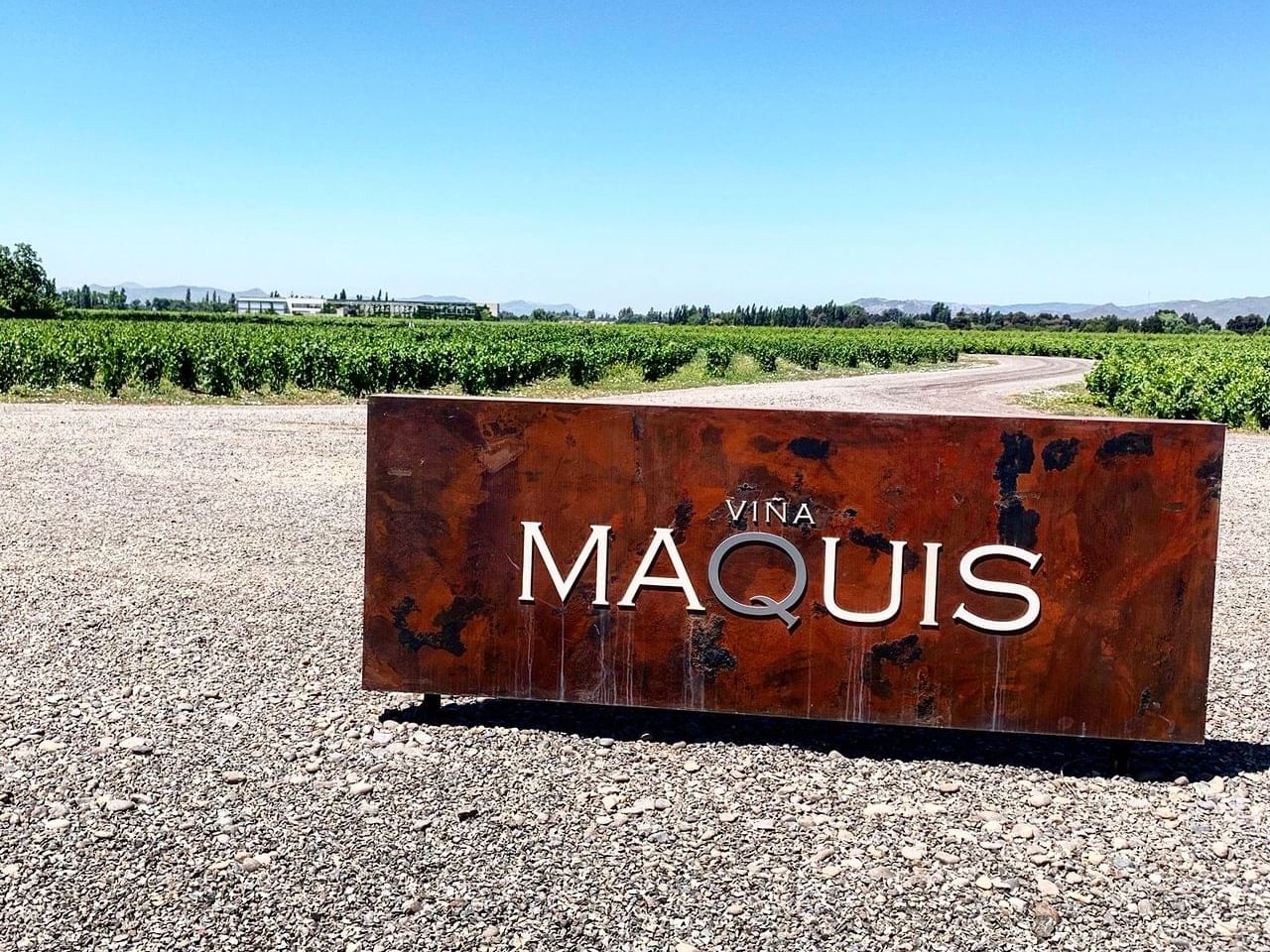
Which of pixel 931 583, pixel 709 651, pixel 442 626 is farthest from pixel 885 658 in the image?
pixel 442 626

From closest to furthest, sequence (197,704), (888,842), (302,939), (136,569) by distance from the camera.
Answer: (302,939) < (888,842) < (197,704) < (136,569)

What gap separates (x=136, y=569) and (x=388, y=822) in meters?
4.14

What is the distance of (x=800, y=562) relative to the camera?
4.18 meters

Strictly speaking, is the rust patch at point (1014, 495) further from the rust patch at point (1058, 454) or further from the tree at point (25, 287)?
the tree at point (25, 287)

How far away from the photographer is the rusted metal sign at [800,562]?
13.2 ft

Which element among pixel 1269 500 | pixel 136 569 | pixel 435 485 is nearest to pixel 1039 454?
pixel 435 485

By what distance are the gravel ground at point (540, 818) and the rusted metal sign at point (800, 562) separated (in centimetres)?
26

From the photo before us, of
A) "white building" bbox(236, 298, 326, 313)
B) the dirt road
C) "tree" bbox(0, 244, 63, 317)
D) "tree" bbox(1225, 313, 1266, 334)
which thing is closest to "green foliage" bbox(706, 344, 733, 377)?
the dirt road

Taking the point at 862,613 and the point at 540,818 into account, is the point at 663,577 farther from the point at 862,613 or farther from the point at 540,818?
the point at 540,818

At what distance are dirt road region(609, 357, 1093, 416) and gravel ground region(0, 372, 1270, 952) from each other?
43.2 feet

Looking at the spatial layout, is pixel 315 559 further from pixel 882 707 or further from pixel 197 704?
pixel 882 707

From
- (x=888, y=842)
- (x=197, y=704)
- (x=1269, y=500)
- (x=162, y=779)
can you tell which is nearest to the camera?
(x=888, y=842)

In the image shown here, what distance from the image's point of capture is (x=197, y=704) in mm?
4570

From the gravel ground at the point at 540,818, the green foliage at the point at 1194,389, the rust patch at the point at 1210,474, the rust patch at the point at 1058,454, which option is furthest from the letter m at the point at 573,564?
the green foliage at the point at 1194,389
